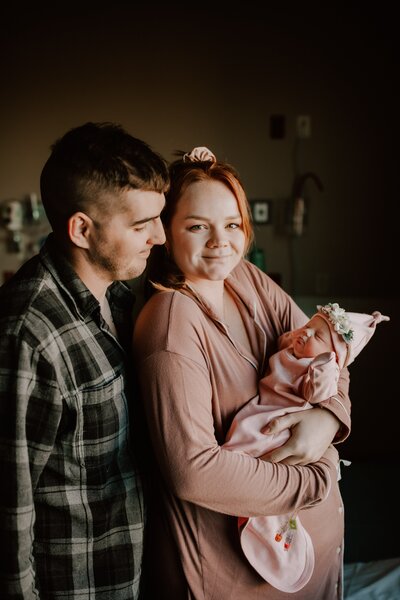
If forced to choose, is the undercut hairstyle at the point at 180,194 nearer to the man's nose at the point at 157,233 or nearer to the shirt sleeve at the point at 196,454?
the man's nose at the point at 157,233

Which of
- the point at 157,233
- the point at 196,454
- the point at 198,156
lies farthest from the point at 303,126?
the point at 196,454

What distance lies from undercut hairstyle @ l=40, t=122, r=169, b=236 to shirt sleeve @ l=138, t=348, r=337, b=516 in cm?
34

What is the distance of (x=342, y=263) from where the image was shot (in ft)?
11.8

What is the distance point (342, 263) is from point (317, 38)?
1.35 m

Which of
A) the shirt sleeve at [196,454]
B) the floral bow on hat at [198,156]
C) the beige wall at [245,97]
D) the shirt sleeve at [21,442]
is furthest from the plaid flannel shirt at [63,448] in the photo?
the beige wall at [245,97]

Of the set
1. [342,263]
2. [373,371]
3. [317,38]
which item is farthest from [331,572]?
[317,38]

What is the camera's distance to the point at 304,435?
1.25 m

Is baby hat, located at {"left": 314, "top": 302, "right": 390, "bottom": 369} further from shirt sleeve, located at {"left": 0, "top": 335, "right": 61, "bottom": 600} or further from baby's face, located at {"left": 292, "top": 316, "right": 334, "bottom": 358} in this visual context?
shirt sleeve, located at {"left": 0, "top": 335, "right": 61, "bottom": 600}

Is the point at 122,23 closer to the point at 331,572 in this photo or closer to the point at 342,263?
the point at 342,263

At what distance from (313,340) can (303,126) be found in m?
2.44

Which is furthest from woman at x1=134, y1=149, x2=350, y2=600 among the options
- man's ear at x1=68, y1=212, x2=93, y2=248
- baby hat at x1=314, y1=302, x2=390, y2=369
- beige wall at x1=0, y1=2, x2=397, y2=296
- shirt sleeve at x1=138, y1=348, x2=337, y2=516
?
beige wall at x1=0, y1=2, x2=397, y2=296

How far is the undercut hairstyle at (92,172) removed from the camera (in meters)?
1.15

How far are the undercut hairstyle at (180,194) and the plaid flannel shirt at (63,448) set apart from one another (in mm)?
207

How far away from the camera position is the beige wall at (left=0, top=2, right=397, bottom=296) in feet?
11.1
